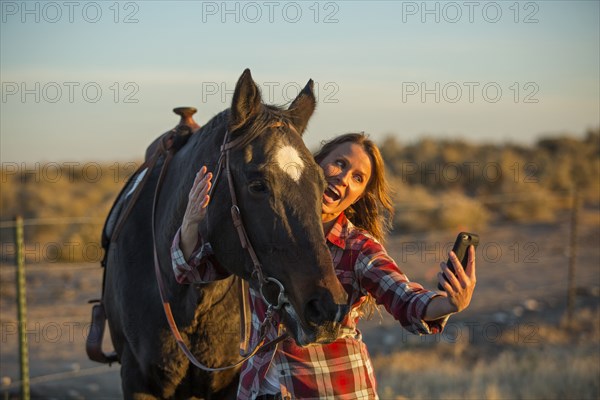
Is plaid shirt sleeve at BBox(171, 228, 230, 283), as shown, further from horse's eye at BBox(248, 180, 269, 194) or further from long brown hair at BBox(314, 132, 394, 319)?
long brown hair at BBox(314, 132, 394, 319)

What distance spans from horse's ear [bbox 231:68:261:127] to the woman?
9.7 inches

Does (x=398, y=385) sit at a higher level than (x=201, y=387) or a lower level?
lower

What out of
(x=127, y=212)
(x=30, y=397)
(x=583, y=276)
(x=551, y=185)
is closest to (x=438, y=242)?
(x=583, y=276)

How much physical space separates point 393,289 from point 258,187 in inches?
23.7

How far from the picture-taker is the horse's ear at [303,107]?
2822 millimetres

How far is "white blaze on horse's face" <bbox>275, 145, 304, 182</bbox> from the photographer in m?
2.44

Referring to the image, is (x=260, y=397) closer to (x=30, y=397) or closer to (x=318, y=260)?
(x=318, y=260)

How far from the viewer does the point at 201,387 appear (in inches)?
136

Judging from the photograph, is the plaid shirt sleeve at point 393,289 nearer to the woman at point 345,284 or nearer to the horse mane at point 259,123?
the woman at point 345,284

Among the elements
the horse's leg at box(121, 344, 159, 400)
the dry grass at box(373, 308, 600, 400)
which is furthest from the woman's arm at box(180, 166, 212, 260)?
the dry grass at box(373, 308, 600, 400)

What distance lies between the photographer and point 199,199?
2.61 metres

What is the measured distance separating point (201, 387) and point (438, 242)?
1356 centimetres

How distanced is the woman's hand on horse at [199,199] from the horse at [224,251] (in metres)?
0.06

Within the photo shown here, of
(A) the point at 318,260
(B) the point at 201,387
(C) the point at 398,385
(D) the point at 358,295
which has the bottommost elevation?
(C) the point at 398,385
